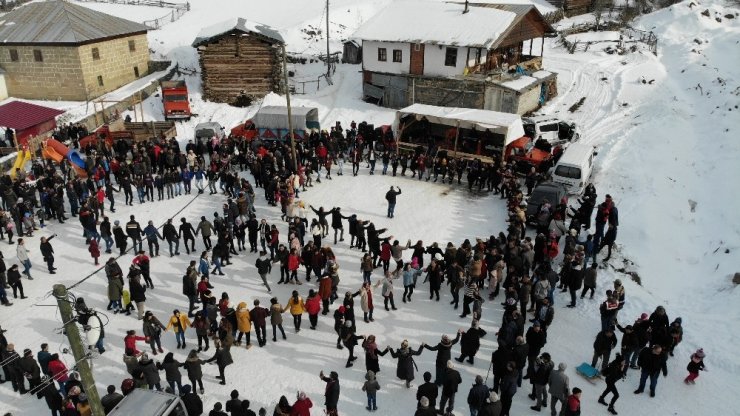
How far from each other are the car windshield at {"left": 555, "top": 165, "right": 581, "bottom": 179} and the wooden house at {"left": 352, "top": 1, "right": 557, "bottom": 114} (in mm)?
10281

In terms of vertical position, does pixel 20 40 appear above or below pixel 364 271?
above

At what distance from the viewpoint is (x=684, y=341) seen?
13305mm

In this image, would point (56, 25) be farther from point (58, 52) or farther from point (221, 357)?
point (221, 357)

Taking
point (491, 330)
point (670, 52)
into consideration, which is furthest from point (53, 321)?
point (670, 52)

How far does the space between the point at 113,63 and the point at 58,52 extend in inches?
140

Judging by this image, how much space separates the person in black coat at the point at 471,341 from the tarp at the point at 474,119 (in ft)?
39.7

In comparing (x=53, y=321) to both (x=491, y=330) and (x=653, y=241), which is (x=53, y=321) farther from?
(x=653, y=241)

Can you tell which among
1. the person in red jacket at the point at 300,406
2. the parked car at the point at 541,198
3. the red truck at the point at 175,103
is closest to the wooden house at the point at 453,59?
the red truck at the point at 175,103

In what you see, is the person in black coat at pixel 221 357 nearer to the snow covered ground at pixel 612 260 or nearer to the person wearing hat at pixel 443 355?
the snow covered ground at pixel 612 260

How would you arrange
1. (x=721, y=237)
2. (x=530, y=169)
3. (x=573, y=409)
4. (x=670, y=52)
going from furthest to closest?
(x=670, y=52) < (x=530, y=169) < (x=721, y=237) < (x=573, y=409)

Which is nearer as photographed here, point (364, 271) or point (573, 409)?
point (573, 409)

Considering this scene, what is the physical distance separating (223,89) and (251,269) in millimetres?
21047

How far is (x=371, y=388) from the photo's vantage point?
10766mm

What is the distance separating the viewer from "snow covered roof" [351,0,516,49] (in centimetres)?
3117
